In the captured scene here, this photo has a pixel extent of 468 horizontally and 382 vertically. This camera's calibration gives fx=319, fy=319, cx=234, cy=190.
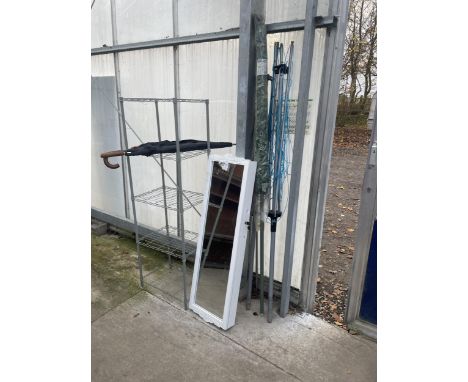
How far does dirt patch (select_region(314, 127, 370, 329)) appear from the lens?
2.52 m

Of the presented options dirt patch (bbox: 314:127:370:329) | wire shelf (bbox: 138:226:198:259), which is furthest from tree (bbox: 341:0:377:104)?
wire shelf (bbox: 138:226:198:259)

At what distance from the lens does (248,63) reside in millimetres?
1924

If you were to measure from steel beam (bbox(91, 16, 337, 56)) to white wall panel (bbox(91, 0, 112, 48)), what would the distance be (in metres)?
0.07

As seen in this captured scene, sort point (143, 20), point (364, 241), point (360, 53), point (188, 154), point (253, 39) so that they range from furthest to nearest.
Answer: point (360, 53)
point (143, 20)
point (188, 154)
point (364, 241)
point (253, 39)

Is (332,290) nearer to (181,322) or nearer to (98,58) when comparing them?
(181,322)

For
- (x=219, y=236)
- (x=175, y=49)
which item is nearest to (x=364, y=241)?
(x=219, y=236)

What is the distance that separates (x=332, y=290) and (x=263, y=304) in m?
0.67

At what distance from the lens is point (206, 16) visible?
2332 mm

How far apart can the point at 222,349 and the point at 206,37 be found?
216cm

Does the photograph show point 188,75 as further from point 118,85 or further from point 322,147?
point 322,147

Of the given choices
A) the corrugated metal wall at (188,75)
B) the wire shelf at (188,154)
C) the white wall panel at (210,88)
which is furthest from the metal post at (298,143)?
the wire shelf at (188,154)

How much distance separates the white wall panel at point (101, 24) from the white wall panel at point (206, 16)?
0.96 metres

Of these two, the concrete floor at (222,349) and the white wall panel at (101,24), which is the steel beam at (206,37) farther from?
the concrete floor at (222,349)
